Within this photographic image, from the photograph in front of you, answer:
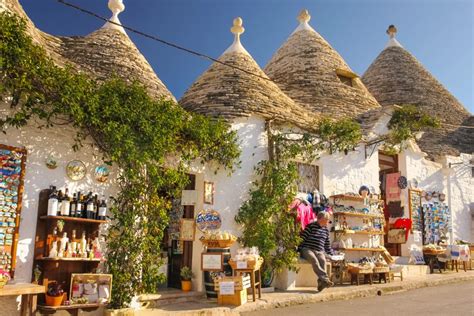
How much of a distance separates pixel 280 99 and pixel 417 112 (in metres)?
4.51

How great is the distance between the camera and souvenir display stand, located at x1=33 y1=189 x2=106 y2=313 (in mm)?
6621

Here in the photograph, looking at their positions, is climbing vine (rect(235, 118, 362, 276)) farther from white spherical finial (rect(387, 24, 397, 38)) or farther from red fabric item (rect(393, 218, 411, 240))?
white spherical finial (rect(387, 24, 397, 38))

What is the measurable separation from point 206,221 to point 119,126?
8.46 ft

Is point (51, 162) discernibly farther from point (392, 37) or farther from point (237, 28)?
point (392, 37)

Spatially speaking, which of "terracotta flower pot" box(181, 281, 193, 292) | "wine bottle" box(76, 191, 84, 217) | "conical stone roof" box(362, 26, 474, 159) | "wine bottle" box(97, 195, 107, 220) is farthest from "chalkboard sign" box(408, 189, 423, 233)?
"wine bottle" box(76, 191, 84, 217)

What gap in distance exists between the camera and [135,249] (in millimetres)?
7387

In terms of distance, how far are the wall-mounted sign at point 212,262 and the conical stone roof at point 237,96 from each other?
3036 mm

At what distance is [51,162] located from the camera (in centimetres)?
706

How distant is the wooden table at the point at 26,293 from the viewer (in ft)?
18.7

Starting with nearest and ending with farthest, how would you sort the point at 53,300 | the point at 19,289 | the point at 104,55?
the point at 19,289 < the point at 53,300 < the point at 104,55

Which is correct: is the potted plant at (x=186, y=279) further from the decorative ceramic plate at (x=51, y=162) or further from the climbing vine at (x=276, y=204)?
the decorative ceramic plate at (x=51, y=162)

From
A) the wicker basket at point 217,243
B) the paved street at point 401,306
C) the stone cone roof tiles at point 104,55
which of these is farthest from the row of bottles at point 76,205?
the paved street at point 401,306

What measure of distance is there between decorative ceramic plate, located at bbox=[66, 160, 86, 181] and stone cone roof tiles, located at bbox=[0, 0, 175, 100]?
6.73 feet

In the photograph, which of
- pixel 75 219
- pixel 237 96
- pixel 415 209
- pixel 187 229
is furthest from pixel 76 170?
pixel 415 209
